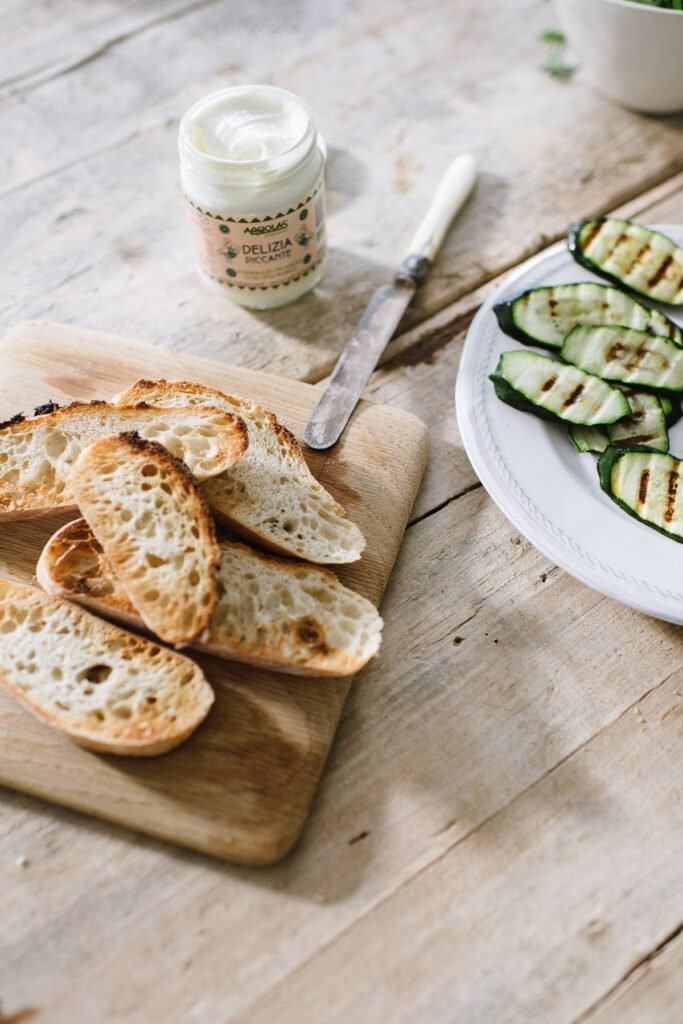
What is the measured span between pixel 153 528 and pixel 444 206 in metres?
1.49

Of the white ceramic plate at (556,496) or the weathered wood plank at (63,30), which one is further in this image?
the weathered wood plank at (63,30)

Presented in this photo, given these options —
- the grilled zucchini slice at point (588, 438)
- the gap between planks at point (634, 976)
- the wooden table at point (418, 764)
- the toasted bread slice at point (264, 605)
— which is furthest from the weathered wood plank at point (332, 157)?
the gap between planks at point (634, 976)

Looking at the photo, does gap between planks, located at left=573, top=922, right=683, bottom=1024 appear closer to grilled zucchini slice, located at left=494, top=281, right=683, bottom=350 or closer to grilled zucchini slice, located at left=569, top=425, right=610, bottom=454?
grilled zucchini slice, located at left=569, top=425, right=610, bottom=454

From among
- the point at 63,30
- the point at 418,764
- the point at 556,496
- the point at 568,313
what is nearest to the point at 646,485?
the point at 556,496

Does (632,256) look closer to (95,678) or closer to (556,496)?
(556,496)

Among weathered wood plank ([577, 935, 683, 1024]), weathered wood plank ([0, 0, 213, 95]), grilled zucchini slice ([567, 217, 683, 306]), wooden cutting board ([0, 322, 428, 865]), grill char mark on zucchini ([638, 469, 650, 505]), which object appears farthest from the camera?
weathered wood plank ([0, 0, 213, 95])

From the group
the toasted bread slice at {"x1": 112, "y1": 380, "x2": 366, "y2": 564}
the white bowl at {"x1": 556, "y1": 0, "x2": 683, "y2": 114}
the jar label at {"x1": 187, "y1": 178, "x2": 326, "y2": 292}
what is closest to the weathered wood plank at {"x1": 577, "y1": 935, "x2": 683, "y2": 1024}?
the toasted bread slice at {"x1": 112, "y1": 380, "x2": 366, "y2": 564}

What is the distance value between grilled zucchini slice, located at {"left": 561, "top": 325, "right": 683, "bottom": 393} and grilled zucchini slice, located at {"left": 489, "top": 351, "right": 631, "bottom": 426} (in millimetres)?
67

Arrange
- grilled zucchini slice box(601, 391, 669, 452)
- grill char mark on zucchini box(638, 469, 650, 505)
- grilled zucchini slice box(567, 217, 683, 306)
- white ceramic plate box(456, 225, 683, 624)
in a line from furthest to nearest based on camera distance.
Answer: grilled zucchini slice box(567, 217, 683, 306)
grilled zucchini slice box(601, 391, 669, 452)
grill char mark on zucchini box(638, 469, 650, 505)
white ceramic plate box(456, 225, 683, 624)

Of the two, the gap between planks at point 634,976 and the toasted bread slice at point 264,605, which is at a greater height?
the toasted bread slice at point 264,605

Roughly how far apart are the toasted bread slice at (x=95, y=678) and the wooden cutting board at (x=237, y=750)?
0.06 m

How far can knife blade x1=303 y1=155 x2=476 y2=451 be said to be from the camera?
2.11m

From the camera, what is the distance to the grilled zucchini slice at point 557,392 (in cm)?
201

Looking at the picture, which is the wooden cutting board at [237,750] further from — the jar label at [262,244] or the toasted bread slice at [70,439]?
the jar label at [262,244]
